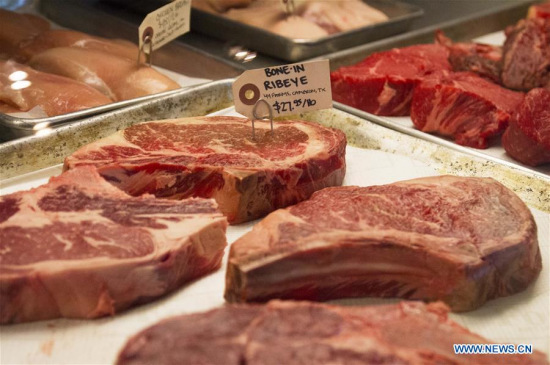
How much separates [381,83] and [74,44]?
6.20 ft

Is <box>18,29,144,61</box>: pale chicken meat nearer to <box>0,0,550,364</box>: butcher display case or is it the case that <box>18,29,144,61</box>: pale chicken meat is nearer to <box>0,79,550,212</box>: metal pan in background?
<box>0,0,550,364</box>: butcher display case

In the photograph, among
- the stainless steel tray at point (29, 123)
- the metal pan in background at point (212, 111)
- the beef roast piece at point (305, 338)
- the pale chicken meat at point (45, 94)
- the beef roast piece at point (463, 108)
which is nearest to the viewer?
the beef roast piece at point (305, 338)

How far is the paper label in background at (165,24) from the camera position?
12.1ft

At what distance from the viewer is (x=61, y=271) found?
79.5 inches

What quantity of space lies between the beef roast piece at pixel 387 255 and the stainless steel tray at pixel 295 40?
1986mm

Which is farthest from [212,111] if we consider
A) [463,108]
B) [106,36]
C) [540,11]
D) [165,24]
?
[540,11]

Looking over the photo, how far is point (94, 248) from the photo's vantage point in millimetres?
2119

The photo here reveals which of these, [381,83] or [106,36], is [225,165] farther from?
[106,36]

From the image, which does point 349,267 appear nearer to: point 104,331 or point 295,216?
point 295,216

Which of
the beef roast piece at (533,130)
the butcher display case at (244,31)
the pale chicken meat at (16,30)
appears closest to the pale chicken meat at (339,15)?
the butcher display case at (244,31)

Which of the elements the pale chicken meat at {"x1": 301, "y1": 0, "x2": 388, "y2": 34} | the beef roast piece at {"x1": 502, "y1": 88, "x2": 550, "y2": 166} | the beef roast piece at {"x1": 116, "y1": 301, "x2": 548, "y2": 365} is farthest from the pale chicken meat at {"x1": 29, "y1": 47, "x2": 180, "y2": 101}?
the beef roast piece at {"x1": 116, "y1": 301, "x2": 548, "y2": 365}

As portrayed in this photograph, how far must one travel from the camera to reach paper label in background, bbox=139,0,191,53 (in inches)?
146

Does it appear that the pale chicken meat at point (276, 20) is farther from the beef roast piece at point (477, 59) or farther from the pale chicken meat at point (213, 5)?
the beef roast piece at point (477, 59)

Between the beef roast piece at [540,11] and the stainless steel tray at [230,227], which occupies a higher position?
the beef roast piece at [540,11]
